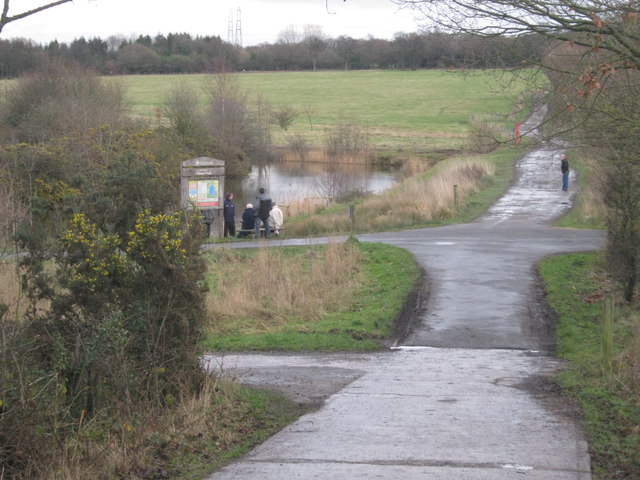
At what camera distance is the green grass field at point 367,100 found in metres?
74.1

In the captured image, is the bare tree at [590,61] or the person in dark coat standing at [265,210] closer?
the bare tree at [590,61]

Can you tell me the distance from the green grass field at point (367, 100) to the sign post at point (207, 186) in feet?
122

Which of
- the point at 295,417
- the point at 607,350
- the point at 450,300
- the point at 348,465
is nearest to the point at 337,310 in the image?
the point at 450,300

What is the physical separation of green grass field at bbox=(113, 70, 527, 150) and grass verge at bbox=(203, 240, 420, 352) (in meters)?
44.0

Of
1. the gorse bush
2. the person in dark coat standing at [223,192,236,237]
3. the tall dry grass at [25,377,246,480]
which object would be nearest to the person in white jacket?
the person in dark coat standing at [223,192,236,237]

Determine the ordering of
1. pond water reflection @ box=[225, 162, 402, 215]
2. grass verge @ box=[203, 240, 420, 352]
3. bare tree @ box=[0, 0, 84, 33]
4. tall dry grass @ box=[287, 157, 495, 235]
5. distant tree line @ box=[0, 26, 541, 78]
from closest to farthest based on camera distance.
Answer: bare tree @ box=[0, 0, 84, 33], grass verge @ box=[203, 240, 420, 352], tall dry grass @ box=[287, 157, 495, 235], pond water reflection @ box=[225, 162, 402, 215], distant tree line @ box=[0, 26, 541, 78]

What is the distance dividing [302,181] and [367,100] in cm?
4849

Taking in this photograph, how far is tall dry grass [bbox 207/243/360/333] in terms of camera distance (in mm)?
15703

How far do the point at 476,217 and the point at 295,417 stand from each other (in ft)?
77.7

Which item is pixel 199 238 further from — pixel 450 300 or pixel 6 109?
pixel 6 109

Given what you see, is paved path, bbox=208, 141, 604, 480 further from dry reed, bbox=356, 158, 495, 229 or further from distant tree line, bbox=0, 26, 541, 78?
distant tree line, bbox=0, 26, 541, 78

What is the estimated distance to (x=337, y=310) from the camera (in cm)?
1628

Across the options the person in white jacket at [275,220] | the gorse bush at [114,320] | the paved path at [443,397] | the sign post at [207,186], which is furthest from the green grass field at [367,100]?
the gorse bush at [114,320]

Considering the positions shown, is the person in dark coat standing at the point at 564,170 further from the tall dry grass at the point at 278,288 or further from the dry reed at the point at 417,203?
the tall dry grass at the point at 278,288
